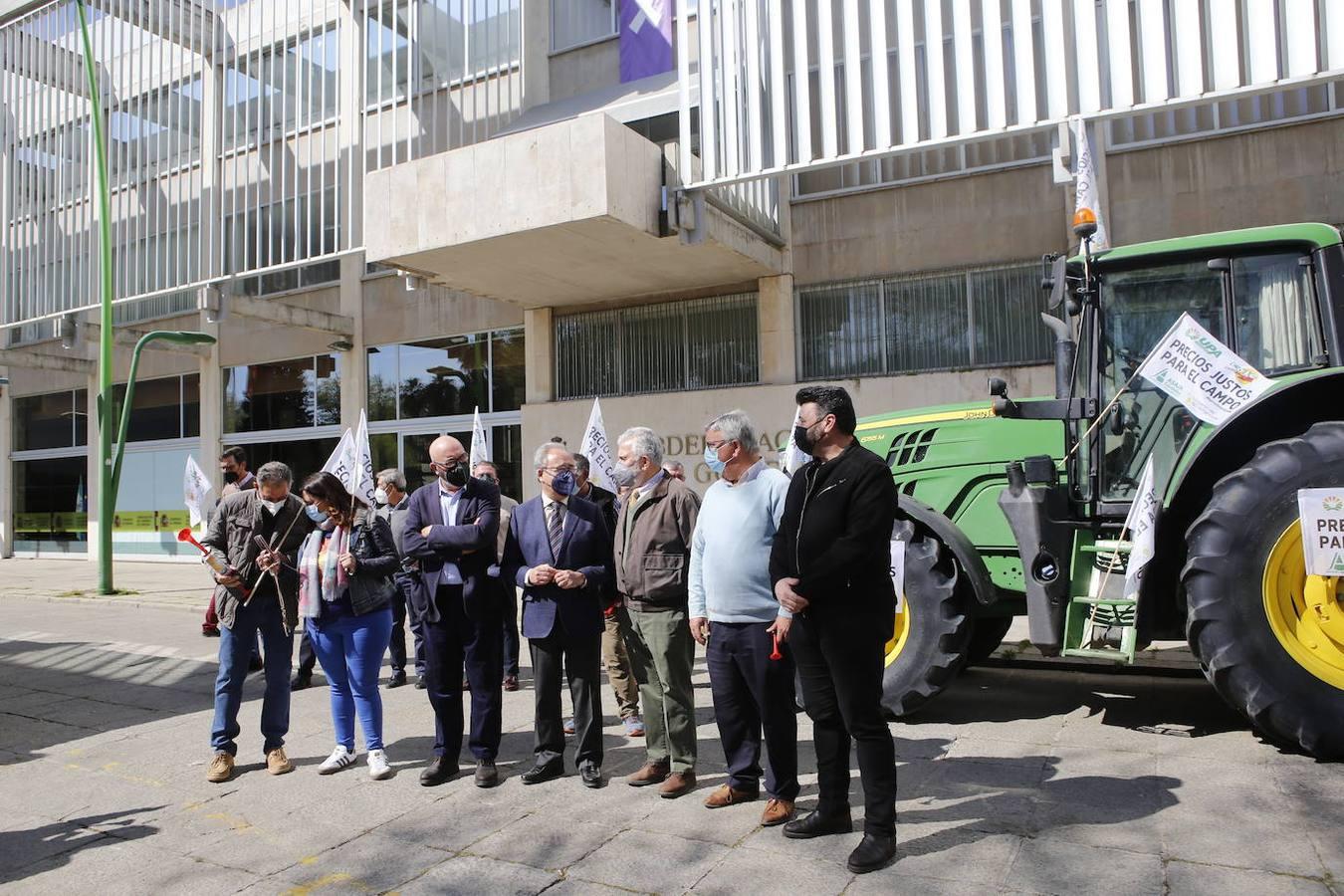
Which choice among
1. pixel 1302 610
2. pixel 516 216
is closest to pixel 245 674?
pixel 1302 610

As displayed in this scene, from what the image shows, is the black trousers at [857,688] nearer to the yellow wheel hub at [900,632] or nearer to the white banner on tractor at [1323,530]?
the yellow wheel hub at [900,632]

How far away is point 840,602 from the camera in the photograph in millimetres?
3734

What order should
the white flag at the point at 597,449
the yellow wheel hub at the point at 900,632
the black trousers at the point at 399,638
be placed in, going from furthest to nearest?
the white flag at the point at 597,449 < the black trousers at the point at 399,638 < the yellow wheel hub at the point at 900,632

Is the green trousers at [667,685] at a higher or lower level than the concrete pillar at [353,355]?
lower

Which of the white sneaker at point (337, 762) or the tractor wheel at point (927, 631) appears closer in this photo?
the white sneaker at point (337, 762)

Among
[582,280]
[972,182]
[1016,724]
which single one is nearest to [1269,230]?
[1016,724]

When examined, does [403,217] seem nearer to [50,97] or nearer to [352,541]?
[352,541]

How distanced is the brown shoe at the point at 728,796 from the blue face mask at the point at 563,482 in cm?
163

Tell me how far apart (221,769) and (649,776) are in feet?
7.58

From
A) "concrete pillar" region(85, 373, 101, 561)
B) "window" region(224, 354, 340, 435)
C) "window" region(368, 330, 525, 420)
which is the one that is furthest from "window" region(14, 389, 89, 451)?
"window" region(368, 330, 525, 420)

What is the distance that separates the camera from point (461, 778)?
503cm

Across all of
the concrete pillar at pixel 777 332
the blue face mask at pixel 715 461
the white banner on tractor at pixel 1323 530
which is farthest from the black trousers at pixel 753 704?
the concrete pillar at pixel 777 332

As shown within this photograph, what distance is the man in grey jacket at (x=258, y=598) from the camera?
17.2 ft

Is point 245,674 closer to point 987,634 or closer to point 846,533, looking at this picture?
point 846,533
